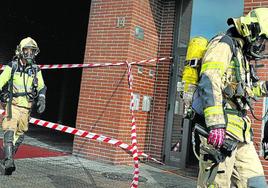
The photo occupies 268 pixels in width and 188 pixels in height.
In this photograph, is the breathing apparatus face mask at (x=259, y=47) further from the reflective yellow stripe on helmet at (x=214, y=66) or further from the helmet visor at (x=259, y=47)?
the reflective yellow stripe on helmet at (x=214, y=66)

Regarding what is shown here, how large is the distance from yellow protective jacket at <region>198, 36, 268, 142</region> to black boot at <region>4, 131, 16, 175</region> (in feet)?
11.8

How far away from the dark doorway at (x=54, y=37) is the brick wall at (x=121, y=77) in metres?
5.45

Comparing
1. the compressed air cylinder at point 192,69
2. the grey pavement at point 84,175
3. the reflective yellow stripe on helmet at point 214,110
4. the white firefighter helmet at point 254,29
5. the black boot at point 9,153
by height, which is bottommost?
the grey pavement at point 84,175

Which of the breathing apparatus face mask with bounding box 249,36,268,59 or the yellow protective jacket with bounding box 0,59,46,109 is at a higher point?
the breathing apparatus face mask with bounding box 249,36,268,59

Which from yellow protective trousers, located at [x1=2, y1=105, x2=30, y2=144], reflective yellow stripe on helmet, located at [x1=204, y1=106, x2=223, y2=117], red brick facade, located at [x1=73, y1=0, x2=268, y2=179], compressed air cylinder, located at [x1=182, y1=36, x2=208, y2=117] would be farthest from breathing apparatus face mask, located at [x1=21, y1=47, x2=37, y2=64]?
reflective yellow stripe on helmet, located at [x1=204, y1=106, x2=223, y2=117]

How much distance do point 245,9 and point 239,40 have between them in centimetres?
359

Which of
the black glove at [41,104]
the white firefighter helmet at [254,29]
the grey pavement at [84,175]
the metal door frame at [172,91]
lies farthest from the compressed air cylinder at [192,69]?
the metal door frame at [172,91]

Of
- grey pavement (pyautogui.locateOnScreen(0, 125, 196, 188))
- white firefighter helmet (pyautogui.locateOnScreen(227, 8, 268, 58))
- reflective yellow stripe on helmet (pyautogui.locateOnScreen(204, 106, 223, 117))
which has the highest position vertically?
white firefighter helmet (pyautogui.locateOnScreen(227, 8, 268, 58))

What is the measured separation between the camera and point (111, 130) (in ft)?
27.0

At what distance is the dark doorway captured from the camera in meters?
15.4

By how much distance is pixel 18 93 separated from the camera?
626cm

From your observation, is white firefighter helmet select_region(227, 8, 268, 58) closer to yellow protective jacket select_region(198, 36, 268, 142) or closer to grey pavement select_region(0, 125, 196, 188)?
yellow protective jacket select_region(198, 36, 268, 142)

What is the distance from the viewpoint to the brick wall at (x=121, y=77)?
8250 millimetres

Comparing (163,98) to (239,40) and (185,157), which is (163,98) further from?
(239,40)
